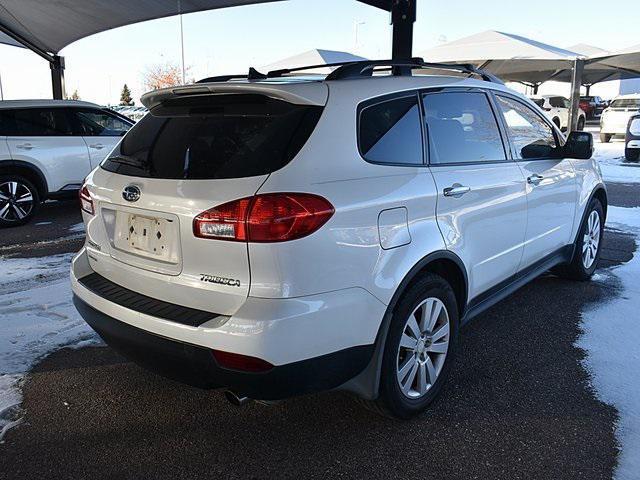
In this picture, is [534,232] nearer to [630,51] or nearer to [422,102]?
[422,102]

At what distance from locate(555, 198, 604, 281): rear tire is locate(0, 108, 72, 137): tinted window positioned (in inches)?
274

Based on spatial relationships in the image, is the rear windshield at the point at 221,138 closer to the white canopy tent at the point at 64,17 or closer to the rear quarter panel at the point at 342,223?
the rear quarter panel at the point at 342,223

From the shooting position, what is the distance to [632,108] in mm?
19938

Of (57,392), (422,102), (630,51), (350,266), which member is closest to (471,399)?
(350,266)

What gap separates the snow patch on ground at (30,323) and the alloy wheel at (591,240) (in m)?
4.07

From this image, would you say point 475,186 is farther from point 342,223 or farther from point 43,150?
point 43,150

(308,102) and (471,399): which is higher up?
(308,102)

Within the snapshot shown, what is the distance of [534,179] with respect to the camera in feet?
12.5

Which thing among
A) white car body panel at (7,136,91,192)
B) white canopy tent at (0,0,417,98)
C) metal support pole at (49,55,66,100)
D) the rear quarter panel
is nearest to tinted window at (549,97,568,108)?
white canopy tent at (0,0,417,98)

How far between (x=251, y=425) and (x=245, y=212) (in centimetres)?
124

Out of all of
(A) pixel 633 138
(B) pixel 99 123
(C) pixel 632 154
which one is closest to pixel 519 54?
(A) pixel 633 138

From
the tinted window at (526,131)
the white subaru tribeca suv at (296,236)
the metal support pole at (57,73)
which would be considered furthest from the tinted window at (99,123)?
the metal support pole at (57,73)

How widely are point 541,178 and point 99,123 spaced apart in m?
7.02

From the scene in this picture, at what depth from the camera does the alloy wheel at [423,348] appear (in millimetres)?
2756
